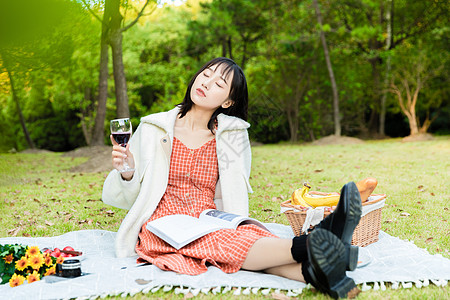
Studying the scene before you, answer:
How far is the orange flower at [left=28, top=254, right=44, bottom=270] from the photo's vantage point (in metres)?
2.54

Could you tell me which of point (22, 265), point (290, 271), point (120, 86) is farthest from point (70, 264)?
point (120, 86)

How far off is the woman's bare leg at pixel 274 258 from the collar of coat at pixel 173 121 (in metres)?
0.98

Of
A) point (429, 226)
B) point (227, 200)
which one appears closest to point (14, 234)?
point (227, 200)

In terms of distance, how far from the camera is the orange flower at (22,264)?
2539 mm

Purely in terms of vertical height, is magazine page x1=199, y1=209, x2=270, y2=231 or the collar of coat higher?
the collar of coat

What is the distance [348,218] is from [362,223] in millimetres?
1052

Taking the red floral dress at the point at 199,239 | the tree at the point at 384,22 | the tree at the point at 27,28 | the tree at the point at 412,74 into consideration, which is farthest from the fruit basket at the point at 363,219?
the tree at the point at 384,22

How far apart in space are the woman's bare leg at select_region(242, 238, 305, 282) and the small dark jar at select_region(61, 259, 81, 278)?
3.40ft

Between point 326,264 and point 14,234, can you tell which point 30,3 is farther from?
point 14,234

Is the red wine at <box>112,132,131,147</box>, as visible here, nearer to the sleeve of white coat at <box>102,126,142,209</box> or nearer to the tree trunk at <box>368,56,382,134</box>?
the sleeve of white coat at <box>102,126,142,209</box>

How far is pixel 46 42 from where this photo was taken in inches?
40.4

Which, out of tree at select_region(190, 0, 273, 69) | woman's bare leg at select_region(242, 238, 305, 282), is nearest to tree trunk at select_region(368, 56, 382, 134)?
tree at select_region(190, 0, 273, 69)

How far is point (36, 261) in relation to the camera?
256 cm

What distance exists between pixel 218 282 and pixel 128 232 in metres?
0.87
